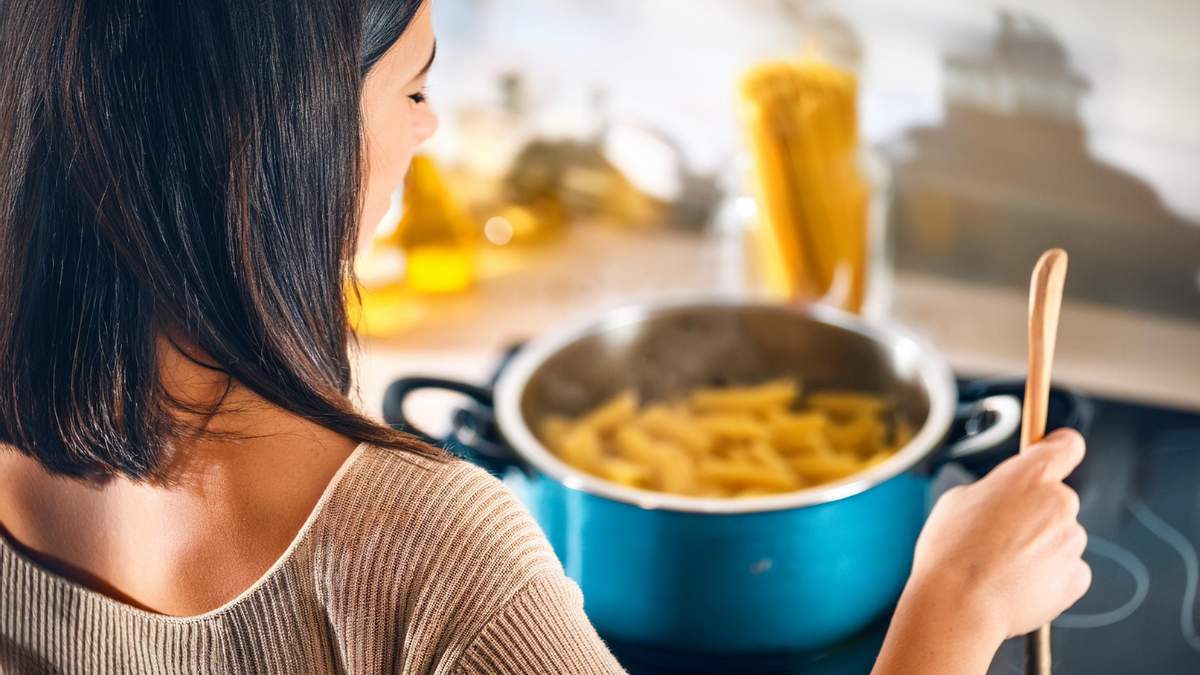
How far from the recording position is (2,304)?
1.53 ft

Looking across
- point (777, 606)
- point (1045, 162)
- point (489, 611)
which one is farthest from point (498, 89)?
point (489, 611)

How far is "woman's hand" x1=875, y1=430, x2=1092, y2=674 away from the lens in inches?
19.6

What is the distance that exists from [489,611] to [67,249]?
8.0 inches

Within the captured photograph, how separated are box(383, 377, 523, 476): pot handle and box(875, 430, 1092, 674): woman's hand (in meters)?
0.23

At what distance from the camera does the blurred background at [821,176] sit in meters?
0.93

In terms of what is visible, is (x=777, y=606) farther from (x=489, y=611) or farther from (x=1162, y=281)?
(x=1162, y=281)

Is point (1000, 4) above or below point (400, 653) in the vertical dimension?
above

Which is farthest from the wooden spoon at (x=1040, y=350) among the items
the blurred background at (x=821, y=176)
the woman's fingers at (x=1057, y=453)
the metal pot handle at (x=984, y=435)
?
the blurred background at (x=821, y=176)

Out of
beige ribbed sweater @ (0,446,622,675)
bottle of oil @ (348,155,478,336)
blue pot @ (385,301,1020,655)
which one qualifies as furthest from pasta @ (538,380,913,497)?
bottle of oil @ (348,155,478,336)

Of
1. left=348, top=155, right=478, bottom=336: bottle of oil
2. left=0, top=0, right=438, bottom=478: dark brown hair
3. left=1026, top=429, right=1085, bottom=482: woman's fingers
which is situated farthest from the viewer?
left=348, top=155, right=478, bottom=336: bottle of oil

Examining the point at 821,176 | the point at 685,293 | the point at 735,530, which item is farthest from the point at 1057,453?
the point at 685,293

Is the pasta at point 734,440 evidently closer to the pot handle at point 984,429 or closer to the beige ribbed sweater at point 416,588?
the pot handle at point 984,429

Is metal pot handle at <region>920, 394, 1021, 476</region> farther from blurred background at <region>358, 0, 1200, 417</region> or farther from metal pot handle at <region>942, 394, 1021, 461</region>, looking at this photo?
blurred background at <region>358, 0, 1200, 417</region>

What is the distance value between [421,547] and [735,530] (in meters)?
0.19
